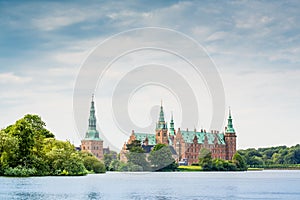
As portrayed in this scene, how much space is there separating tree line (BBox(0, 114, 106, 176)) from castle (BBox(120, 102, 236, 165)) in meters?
83.2

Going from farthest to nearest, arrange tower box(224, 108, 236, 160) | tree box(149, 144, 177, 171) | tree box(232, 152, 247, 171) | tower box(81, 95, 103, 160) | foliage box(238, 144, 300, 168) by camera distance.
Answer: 1. tower box(224, 108, 236, 160)
2. foliage box(238, 144, 300, 168)
3. tower box(81, 95, 103, 160)
4. tree box(232, 152, 247, 171)
5. tree box(149, 144, 177, 171)

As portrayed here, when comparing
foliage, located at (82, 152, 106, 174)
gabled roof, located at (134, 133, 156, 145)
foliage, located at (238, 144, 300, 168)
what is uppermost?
gabled roof, located at (134, 133, 156, 145)

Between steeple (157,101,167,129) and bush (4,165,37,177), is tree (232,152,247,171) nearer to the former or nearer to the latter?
steeple (157,101,167,129)

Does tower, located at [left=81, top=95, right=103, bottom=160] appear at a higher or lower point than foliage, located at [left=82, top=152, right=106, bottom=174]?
higher

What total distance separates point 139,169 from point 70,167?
149 ft

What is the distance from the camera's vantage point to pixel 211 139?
606 feet

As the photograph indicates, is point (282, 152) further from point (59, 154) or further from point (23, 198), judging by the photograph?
point (23, 198)

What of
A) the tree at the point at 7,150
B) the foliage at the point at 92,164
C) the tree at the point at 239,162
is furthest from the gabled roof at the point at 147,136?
the tree at the point at 7,150

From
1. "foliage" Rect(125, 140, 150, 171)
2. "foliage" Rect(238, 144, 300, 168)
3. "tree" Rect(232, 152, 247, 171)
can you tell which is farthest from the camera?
"foliage" Rect(238, 144, 300, 168)

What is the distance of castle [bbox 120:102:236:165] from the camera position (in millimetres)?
169225

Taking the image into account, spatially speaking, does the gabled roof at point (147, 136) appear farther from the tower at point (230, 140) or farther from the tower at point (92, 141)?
the tower at point (230, 140)

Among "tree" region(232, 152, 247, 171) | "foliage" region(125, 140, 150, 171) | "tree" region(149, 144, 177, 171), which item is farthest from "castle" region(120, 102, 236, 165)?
"foliage" region(125, 140, 150, 171)

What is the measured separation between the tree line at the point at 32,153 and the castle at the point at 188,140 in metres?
83.2

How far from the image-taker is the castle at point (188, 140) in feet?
555
